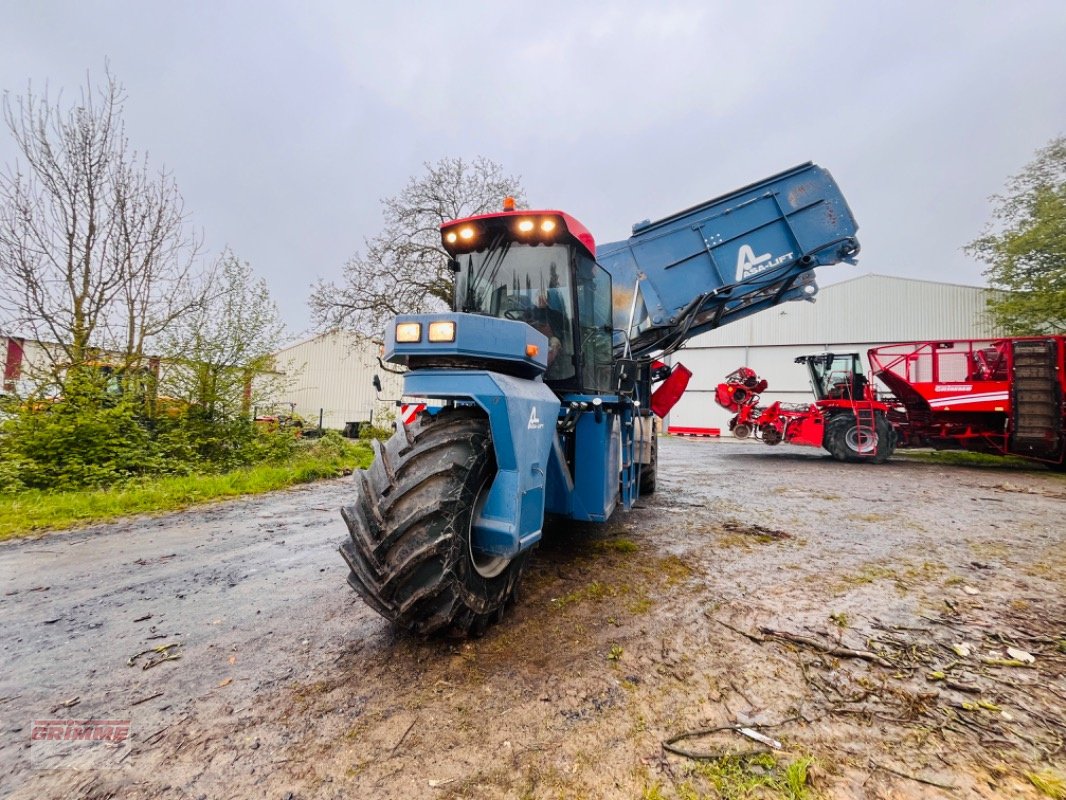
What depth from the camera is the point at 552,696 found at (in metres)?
1.91

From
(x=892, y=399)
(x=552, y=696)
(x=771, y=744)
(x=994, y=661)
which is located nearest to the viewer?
(x=771, y=744)

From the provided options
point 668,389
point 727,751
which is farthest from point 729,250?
point 727,751

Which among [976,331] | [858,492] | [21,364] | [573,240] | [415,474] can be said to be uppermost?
[976,331]

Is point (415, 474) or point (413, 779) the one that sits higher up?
point (415, 474)

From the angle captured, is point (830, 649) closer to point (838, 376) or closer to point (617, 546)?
point (617, 546)

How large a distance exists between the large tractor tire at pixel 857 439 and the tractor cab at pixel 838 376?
29.0 inches

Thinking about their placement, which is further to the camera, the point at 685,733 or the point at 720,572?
the point at 720,572

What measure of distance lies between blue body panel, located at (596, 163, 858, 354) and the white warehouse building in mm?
18837

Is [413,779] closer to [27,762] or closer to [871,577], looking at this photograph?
[27,762]

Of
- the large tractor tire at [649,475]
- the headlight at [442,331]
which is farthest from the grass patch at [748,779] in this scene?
the large tractor tire at [649,475]

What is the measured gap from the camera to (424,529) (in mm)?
1930

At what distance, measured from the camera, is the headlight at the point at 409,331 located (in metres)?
2.23

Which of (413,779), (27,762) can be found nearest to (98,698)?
(27,762)

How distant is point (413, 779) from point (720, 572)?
271 centimetres
